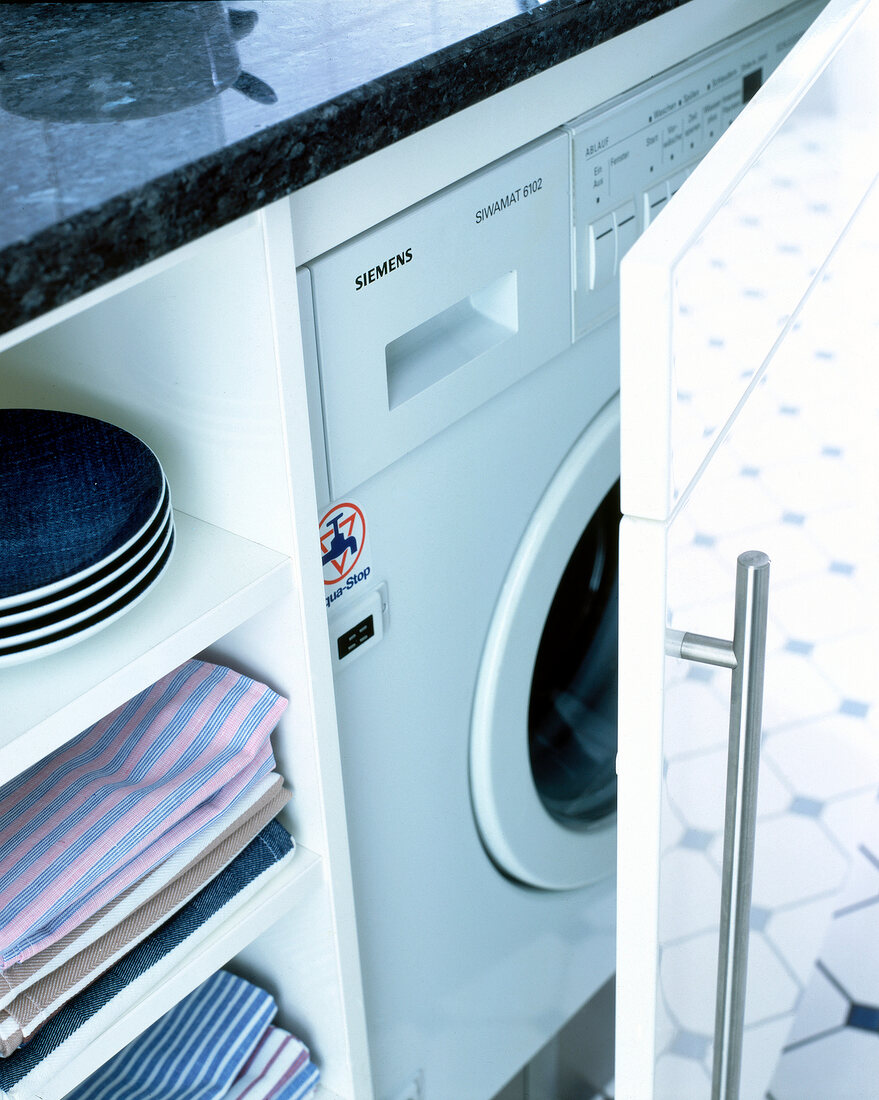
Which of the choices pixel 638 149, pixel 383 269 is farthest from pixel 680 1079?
pixel 638 149

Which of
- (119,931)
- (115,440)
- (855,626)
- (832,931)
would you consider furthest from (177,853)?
(832,931)

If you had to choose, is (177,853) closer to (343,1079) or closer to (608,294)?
(343,1079)

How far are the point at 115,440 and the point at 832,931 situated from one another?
1.27 meters

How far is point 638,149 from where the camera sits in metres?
1.02

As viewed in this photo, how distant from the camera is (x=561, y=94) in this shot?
0.93 metres

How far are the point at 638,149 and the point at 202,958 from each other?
70cm

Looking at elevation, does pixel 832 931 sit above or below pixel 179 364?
below

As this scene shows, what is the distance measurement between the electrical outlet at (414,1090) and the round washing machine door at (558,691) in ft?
0.68

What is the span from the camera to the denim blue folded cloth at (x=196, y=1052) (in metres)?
1.03

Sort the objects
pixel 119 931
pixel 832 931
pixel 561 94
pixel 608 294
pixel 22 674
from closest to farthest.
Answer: pixel 22 674
pixel 119 931
pixel 561 94
pixel 608 294
pixel 832 931

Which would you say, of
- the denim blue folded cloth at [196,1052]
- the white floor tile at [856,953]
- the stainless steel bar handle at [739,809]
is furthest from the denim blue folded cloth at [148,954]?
the white floor tile at [856,953]

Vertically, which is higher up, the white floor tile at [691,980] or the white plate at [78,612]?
the white plate at [78,612]

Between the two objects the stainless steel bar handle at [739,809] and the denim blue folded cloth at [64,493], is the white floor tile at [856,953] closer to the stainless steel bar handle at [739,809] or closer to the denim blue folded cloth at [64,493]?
the stainless steel bar handle at [739,809]

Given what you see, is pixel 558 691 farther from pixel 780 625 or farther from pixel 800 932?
pixel 780 625
